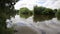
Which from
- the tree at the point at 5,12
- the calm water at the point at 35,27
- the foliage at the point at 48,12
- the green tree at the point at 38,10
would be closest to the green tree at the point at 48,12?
the foliage at the point at 48,12

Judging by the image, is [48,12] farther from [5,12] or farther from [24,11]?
[5,12]

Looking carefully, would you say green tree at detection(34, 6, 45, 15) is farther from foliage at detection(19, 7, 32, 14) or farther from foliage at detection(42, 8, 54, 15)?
foliage at detection(19, 7, 32, 14)

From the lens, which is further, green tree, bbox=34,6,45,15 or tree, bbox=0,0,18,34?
green tree, bbox=34,6,45,15

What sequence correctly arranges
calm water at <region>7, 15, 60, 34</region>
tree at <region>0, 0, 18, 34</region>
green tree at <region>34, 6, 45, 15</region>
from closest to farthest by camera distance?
tree at <region>0, 0, 18, 34</region>, calm water at <region>7, 15, 60, 34</region>, green tree at <region>34, 6, 45, 15</region>

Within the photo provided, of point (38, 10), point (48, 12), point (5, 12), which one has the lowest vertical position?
point (48, 12)

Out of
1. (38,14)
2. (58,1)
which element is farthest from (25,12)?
(58,1)

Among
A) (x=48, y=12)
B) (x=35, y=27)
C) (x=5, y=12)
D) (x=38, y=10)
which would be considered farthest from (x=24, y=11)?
(x=5, y=12)

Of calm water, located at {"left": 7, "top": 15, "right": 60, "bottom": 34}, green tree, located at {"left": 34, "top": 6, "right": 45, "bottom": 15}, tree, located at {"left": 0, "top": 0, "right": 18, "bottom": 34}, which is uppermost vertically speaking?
tree, located at {"left": 0, "top": 0, "right": 18, "bottom": 34}

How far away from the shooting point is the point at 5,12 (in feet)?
10.7

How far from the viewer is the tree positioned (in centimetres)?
310

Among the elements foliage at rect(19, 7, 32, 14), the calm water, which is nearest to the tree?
the calm water

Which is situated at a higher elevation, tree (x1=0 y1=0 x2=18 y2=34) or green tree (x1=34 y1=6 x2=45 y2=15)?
tree (x1=0 y1=0 x2=18 y2=34)

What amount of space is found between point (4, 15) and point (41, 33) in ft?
6.97

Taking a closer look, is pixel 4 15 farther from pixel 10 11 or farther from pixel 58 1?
pixel 58 1
